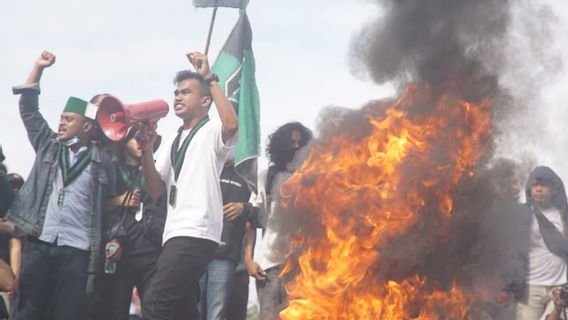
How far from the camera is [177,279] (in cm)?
746

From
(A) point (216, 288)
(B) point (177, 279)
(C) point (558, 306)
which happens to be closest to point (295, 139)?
(A) point (216, 288)

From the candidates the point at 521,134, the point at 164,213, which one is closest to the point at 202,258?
the point at 164,213

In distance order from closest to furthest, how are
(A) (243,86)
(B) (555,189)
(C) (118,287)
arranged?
(C) (118,287), (B) (555,189), (A) (243,86)

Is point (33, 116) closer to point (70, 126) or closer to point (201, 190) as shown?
point (70, 126)

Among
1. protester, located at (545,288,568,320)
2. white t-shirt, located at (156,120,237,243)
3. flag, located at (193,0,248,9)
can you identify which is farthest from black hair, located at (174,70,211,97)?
protester, located at (545,288,568,320)

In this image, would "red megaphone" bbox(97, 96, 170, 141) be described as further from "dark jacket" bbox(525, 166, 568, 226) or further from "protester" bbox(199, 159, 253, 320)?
"dark jacket" bbox(525, 166, 568, 226)

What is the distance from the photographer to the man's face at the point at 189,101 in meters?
8.27

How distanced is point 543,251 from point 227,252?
354cm

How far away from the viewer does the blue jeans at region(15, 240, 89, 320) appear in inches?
327

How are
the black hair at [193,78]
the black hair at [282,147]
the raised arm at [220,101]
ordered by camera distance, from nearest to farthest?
the raised arm at [220,101]
the black hair at [193,78]
the black hair at [282,147]

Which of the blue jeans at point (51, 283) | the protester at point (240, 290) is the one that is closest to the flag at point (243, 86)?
the protester at point (240, 290)

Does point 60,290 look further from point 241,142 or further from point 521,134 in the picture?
point 521,134

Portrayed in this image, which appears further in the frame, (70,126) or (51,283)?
(70,126)

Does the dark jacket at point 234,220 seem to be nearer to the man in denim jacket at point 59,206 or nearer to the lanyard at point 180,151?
the man in denim jacket at point 59,206
